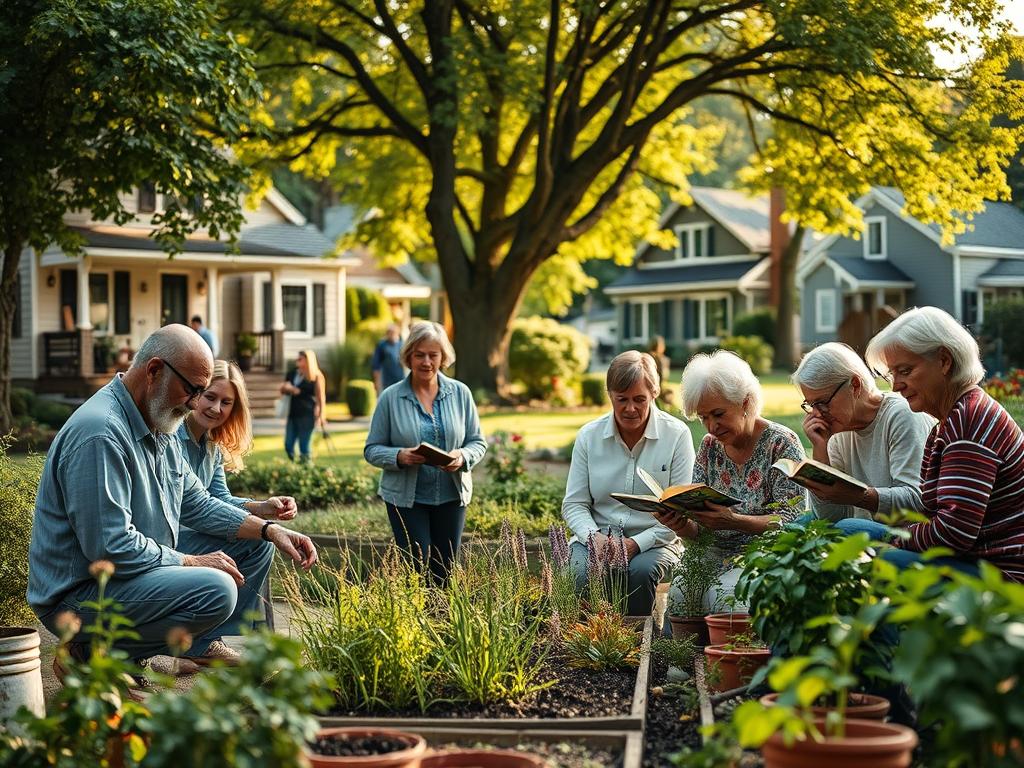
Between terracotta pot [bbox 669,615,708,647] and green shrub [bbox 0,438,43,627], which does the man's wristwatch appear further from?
terracotta pot [bbox 669,615,708,647]

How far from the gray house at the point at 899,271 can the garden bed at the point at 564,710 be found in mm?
5061

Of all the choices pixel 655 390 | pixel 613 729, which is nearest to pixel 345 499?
pixel 655 390

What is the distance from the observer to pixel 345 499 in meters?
11.9

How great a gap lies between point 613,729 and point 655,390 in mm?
2587

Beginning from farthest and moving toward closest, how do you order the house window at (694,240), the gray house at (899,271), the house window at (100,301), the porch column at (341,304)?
the house window at (694,240)
the porch column at (341,304)
the house window at (100,301)
the gray house at (899,271)

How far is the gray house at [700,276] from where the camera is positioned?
152 feet

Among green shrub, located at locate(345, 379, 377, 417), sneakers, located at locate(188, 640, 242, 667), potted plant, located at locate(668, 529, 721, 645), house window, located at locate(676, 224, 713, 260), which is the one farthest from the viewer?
house window, located at locate(676, 224, 713, 260)

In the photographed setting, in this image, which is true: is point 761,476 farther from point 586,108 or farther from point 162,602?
point 586,108

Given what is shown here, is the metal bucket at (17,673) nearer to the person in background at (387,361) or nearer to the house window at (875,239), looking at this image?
the person in background at (387,361)

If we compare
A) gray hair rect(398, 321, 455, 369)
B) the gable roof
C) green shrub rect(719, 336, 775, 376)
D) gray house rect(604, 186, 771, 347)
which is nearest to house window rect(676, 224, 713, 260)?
gray house rect(604, 186, 771, 347)

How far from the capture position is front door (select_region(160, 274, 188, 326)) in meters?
29.8

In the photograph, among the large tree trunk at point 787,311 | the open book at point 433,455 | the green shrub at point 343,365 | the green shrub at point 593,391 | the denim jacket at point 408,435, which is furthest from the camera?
the large tree trunk at point 787,311

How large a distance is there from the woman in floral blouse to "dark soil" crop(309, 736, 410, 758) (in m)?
2.32

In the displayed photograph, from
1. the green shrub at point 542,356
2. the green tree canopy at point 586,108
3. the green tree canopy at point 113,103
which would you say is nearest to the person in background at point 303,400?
the green tree canopy at point 113,103
